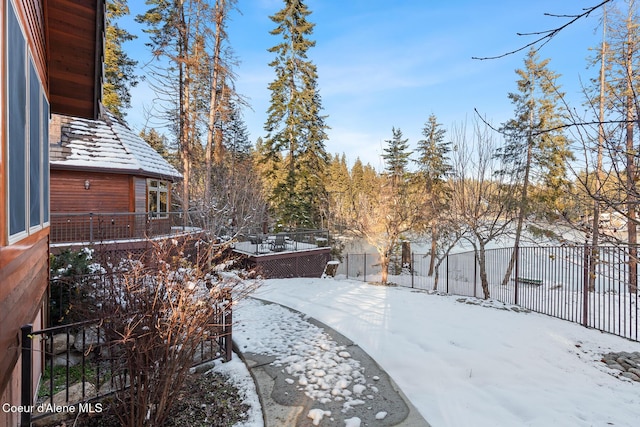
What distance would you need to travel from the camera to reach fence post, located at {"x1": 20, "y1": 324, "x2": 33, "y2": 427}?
7.30 feet

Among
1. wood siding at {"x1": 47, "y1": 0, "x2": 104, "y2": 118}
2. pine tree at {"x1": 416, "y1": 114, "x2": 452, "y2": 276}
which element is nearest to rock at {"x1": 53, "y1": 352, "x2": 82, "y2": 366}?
wood siding at {"x1": 47, "y1": 0, "x2": 104, "y2": 118}

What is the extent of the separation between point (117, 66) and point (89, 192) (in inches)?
563

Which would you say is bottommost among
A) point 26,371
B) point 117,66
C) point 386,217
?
point 26,371

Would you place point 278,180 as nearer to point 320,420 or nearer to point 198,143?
point 198,143

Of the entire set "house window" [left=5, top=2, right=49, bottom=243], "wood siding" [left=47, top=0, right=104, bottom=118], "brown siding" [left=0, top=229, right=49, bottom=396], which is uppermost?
"wood siding" [left=47, top=0, right=104, bottom=118]

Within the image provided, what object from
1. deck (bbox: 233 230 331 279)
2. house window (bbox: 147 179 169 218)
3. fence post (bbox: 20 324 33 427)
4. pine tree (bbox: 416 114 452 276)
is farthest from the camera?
pine tree (bbox: 416 114 452 276)

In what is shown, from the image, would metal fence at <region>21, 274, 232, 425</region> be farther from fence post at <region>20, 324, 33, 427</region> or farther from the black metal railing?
the black metal railing

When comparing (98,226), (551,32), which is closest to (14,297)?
(551,32)

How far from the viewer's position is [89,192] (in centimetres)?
1098

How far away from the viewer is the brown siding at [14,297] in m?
1.76

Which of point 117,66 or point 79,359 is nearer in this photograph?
point 79,359

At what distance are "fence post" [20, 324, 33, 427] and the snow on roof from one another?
1012 centimetres

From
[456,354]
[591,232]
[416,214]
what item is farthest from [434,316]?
[416,214]

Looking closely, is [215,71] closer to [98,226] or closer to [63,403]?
[98,226]
